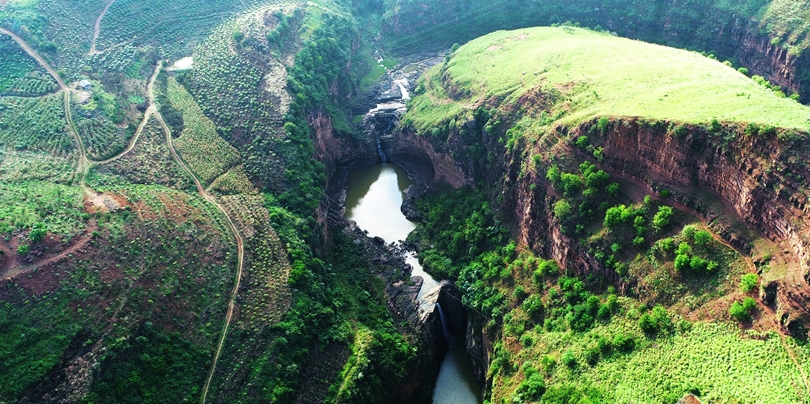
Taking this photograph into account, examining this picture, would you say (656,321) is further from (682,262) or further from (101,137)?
(101,137)

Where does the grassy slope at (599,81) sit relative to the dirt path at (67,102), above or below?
below

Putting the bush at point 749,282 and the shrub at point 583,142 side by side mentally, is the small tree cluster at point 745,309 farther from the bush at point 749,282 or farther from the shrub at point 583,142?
the shrub at point 583,142

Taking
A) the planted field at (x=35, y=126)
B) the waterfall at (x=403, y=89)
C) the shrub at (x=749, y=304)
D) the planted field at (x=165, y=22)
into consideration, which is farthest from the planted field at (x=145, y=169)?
the shrub at (x=749, y=304)

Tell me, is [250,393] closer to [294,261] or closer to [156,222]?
[294,261]

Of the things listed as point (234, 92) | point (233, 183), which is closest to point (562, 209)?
point (233, 183)

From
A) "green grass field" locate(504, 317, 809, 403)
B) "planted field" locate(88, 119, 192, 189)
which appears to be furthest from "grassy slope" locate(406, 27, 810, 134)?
"planted field" locate(88, 119, 192, 189)
